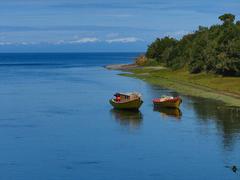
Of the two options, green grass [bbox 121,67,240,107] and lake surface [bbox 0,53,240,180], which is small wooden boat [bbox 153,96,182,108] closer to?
lake surface [bbox 0,53,240,180]

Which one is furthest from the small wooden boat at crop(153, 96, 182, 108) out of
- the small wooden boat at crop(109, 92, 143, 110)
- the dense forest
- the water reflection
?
the dense forest

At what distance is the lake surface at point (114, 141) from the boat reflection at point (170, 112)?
0.38ft

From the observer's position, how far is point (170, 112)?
2972 inches

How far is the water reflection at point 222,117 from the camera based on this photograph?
5569 cm

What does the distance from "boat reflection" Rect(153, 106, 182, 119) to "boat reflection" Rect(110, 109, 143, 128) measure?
2846 mm

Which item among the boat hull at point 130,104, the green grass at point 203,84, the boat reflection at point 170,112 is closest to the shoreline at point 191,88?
the green grass at point 203,84

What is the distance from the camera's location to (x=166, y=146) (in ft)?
171

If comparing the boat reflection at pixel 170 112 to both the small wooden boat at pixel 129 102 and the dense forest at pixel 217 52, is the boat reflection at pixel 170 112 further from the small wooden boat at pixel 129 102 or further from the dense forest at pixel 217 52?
the dense forest at pixel 217 52

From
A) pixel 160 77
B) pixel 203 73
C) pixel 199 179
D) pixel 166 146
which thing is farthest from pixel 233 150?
pixel 160 77

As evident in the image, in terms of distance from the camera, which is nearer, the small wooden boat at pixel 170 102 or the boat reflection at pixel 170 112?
the boat reflection at pixel 170 112

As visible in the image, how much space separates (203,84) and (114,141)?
56.4m

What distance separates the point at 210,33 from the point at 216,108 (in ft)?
180

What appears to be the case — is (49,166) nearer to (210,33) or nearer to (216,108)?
(216,108)

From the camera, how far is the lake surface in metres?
43.0
